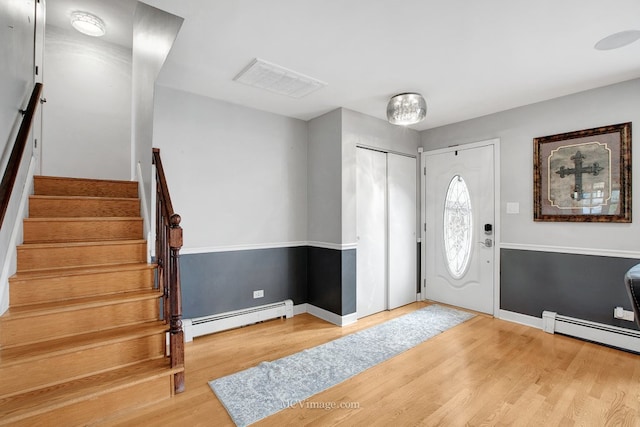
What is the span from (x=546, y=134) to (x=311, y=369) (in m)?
3.31

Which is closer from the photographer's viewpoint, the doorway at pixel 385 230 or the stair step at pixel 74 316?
the stair step at pixel 74 316

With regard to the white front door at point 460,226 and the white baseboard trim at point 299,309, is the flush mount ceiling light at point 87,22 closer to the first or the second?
the white baseboard trim at point 299,309

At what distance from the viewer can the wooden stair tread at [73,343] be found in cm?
167

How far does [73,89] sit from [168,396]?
346cm

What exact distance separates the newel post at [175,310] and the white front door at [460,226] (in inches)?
130

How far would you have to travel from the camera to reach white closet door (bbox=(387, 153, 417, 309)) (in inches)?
157

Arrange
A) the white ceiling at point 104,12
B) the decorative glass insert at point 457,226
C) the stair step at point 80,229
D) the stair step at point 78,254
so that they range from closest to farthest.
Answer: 1. the stair step at point 78,254
2. the stair step at point 80,229
3. the white ceiling at point 104,12
4. the decorative glass insert at point 457,226

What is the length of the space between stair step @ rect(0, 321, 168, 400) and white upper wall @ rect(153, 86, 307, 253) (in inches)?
44.0

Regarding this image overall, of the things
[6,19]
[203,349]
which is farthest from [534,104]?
[6,19]

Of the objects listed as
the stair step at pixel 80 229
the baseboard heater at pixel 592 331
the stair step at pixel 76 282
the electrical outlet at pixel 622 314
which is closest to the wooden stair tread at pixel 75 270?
the stair step at pixel 76 282

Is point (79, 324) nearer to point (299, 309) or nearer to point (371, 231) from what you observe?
point (299, 309)

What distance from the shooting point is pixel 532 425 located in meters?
1.80

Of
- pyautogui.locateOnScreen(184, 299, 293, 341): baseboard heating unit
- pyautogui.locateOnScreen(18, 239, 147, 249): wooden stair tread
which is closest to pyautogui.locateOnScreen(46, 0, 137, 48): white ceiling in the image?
pyautogui.locateOnScreen(18, 239, 147, 249): wooden stair tread

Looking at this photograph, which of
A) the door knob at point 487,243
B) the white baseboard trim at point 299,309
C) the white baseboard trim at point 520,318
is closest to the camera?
the white baseboard trim at point 520,318
